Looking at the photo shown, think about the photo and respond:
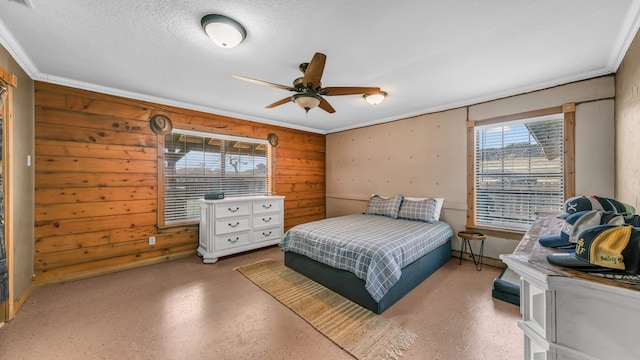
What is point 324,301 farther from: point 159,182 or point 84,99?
point 84,99

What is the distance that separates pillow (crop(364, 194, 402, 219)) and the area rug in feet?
5.98

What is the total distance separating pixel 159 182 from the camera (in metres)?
3.51

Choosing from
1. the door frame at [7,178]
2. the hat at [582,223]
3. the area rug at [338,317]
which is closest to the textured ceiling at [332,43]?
the door frame at [7,178]

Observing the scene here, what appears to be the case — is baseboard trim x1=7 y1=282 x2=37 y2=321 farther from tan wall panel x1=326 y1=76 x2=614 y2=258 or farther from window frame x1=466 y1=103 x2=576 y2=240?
window frame x1=466 y1=103 x2=576 y2=240

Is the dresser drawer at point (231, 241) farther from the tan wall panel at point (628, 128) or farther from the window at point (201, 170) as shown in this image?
the tan wall panel at point (628, 128)

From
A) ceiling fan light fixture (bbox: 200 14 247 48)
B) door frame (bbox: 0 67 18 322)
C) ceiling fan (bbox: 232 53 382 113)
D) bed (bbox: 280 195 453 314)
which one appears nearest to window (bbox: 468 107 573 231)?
bed (bbox: 280 195 453 314)

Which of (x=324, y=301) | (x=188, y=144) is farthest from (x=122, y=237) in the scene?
(x=324, y=301)

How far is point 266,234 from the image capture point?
4141 mm

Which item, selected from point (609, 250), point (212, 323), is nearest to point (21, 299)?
point (212, 323)

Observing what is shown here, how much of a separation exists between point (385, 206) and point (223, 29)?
3395 mm

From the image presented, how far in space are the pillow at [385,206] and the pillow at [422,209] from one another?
0.34 feet

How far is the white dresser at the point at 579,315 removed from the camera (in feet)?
2.32

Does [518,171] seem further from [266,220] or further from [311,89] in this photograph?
[266,220]

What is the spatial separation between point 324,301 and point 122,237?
2.89 metres
